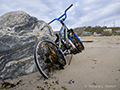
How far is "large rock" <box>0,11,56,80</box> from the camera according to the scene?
2.01 meters

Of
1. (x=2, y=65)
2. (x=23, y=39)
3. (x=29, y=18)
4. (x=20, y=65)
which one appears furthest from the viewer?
Result: (x=29, y=18)

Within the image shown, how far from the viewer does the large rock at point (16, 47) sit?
201 centimetres

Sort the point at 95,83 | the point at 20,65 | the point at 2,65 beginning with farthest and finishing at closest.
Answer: the point at 20,65
the point at 2,65
the point at 95,83

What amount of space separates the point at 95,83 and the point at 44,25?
8.22 feet

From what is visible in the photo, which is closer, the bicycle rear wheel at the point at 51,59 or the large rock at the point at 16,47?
the large rock at the point at 16,47

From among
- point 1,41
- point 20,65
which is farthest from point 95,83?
point 1,41

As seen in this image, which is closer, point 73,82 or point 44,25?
point 73,82

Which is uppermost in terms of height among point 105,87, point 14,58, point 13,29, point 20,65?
point 13,29

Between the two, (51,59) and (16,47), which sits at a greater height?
(16,47)

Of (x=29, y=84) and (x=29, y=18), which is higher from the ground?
(x=29, y=18)

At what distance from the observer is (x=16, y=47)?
7.24 feet

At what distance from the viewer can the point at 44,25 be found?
3.23 m

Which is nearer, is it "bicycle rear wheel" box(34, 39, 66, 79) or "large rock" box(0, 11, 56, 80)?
"large rock" box(0, 11, 56, 80)

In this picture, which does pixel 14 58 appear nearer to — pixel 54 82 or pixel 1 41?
pixel 1 41
